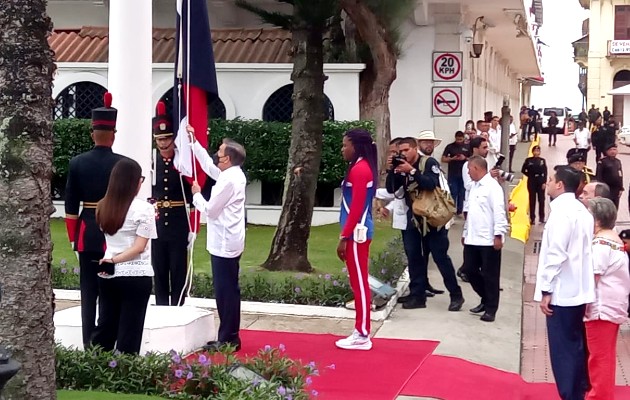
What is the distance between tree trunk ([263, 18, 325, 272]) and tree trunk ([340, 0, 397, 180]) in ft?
11.5

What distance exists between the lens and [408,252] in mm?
9992

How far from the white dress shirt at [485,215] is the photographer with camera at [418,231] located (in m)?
0.41

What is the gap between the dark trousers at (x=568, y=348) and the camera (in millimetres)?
6613

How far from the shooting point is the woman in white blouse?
6051 millimetres

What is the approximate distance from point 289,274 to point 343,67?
19.8 ft

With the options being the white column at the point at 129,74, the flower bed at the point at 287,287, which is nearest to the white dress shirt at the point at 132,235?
the white column at the point at 129,74

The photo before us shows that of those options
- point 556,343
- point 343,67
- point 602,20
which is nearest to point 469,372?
point 556,343

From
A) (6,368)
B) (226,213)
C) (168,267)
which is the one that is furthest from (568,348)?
(6,368)

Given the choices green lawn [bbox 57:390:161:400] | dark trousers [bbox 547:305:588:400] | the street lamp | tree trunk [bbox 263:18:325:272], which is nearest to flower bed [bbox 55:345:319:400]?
green lawn [bbox 57:390:161:400]

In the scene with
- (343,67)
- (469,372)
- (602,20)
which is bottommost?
(469,372)

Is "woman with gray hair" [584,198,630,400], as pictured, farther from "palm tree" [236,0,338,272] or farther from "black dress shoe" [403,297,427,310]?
"palm tree" [236,0,338,272]

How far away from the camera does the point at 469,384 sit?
24.1 ft

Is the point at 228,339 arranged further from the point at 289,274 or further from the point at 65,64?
the point at 65,64

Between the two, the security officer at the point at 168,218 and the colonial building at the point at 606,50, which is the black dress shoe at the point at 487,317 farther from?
the colonial building at the point at 606,50
